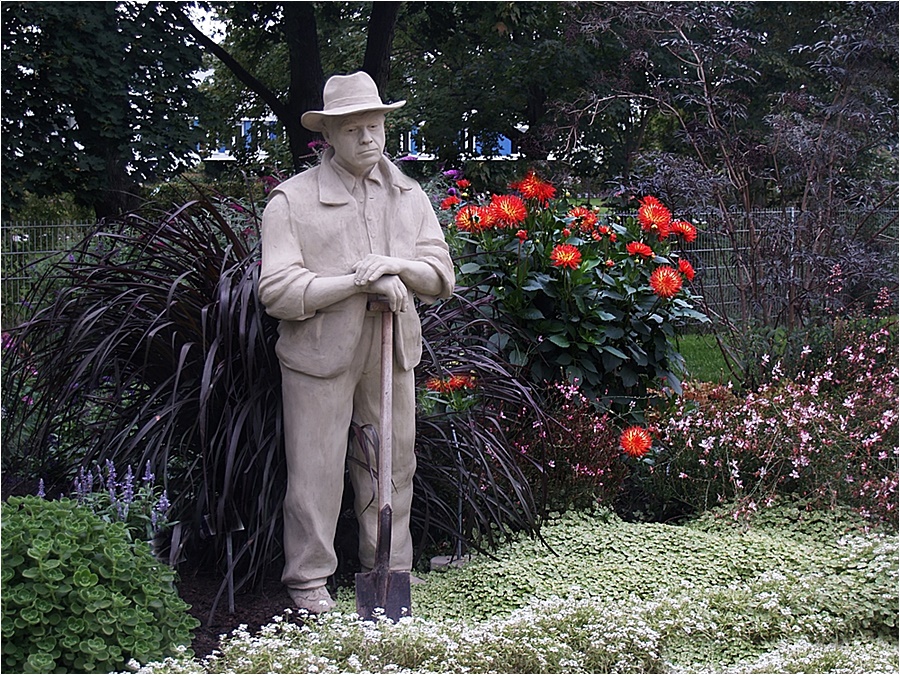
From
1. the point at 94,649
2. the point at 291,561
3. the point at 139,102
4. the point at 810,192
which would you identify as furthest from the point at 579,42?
the point at 94,649

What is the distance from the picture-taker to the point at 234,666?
3365mm

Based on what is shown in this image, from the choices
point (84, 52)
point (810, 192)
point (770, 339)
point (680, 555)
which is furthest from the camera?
point (84, 52)

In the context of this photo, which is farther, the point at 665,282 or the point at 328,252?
the point at 665,282

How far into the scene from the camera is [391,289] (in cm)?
398

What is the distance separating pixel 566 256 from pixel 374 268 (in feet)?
6.06

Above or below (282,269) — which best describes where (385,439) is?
below

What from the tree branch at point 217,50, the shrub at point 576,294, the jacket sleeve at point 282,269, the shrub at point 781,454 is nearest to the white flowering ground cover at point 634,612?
the shrub at point 781,454

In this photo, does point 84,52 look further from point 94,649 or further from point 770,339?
point 94,649

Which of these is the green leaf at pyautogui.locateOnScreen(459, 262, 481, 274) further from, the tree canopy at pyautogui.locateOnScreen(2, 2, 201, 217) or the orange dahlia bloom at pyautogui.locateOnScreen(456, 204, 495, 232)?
the tree canopy at pyautogui.locateOnScreen(2, 2, 201, 217)

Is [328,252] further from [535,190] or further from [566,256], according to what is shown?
[535,190]

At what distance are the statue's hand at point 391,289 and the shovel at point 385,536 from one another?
40 mm

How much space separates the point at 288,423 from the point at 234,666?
106 cm

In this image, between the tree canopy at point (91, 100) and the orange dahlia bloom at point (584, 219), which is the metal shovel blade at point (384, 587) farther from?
the tree canopy at point (91, 100)

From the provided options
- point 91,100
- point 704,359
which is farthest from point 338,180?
point 91,100
